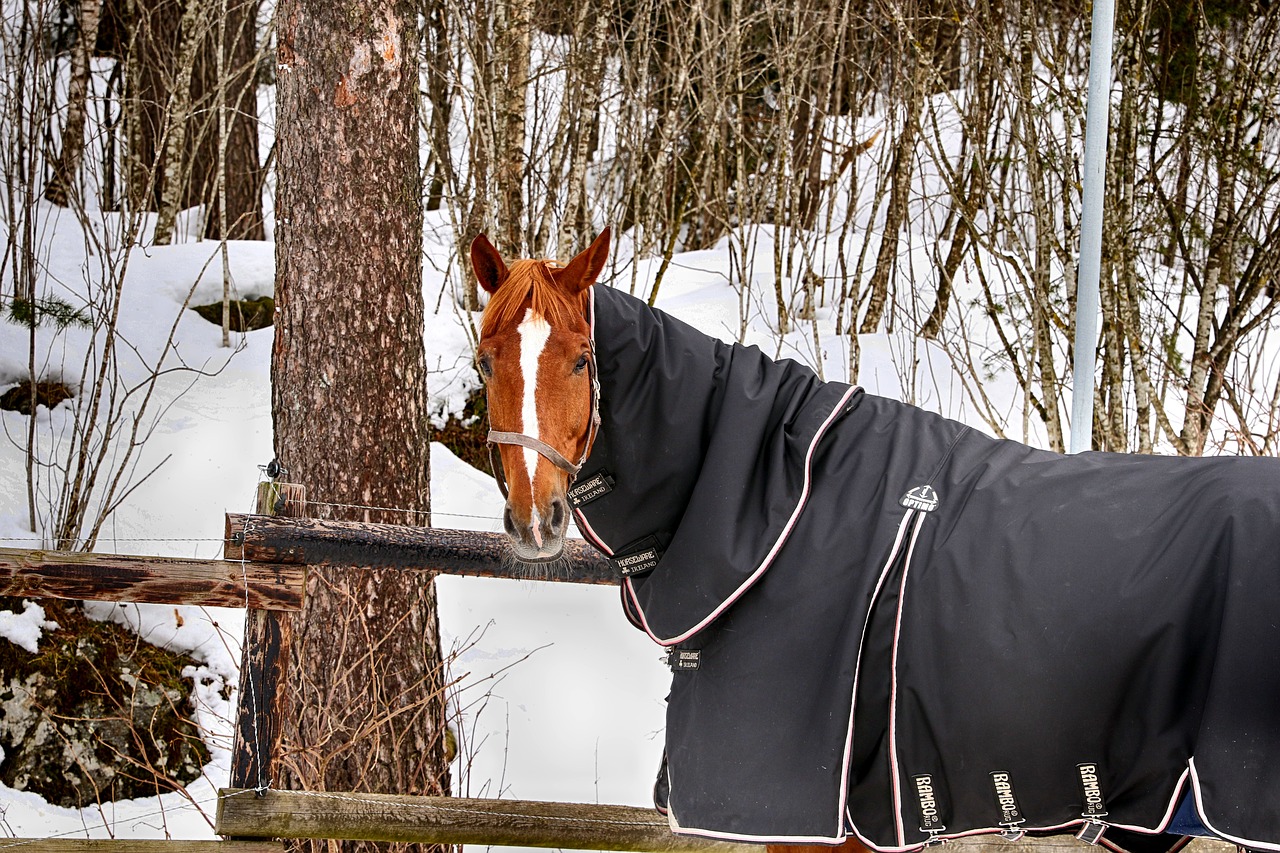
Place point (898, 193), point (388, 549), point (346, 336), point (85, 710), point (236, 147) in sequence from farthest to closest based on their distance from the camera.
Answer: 1. point (236, 147)
2. point (898, 193)
3. point (85, 710)
4. point (346, 336)
5. point (388, 549)

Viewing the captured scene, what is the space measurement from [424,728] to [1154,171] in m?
4.41

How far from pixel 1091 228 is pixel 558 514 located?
7.14ft

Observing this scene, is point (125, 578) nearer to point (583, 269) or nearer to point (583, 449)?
point (583, 449)

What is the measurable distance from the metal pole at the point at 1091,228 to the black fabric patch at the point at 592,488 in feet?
5.83

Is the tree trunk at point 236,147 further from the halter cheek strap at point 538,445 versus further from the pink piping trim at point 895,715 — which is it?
the pink piping trim at point 895,715

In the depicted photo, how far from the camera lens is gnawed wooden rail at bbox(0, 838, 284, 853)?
225 centimetres

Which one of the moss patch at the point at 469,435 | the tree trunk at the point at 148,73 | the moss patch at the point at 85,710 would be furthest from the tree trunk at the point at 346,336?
the tree trunk at the point at 148,73

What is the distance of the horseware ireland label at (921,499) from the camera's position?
1.81 metres

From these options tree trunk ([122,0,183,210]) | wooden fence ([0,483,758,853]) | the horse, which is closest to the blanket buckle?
the horse

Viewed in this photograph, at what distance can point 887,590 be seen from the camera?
178cm

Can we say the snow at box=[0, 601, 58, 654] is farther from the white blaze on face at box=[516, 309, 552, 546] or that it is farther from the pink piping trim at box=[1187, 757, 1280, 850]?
the pink piping trim at box=[1187, 757, 1280, 850]

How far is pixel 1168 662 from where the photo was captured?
1654 millimetres

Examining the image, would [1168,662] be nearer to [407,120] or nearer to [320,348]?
[320,348]

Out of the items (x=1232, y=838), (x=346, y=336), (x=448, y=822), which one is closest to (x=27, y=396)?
(x=346, y=336)
